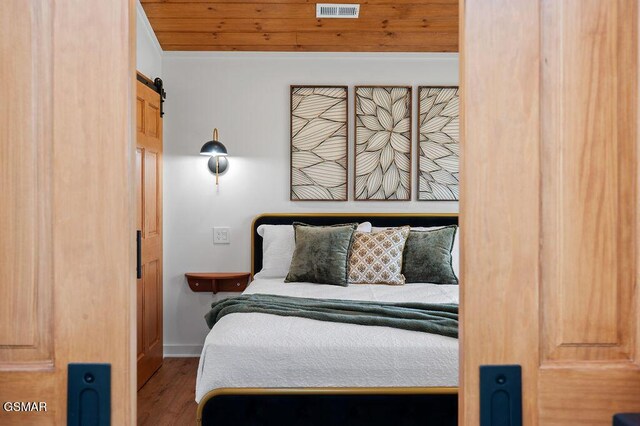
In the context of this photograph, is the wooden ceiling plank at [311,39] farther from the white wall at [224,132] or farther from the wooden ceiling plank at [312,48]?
the white wall at [224,132]

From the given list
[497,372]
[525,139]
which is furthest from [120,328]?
[525,139]

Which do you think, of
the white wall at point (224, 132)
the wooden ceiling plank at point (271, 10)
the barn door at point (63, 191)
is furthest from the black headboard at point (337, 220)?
the barn door at point (63, 191)

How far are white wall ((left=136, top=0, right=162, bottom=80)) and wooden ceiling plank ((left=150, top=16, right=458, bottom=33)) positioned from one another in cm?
10

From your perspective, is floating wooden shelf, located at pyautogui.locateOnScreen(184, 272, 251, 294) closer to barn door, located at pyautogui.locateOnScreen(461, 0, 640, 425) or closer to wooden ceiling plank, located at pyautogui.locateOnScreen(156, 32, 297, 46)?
wooden ceiling plank, located at pyautogui.locateOnScreen(156, 32, 297, 46)

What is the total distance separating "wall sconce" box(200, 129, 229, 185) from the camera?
4145 millimetres

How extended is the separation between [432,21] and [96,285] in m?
3.60

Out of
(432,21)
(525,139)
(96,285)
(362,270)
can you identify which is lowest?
(362,270)

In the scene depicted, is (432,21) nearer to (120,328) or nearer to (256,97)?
(256,97)

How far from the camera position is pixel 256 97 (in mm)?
4398

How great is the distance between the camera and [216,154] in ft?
13.7

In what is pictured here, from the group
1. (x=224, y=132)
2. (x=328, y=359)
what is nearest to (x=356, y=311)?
(x=328, y=359)

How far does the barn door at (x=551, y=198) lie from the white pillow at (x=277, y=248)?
3075 millimetres

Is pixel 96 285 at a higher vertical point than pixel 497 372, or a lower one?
higher

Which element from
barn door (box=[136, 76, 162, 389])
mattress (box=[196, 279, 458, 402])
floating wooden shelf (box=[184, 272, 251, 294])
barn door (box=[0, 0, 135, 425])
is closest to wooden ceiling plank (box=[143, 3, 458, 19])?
barn door (box=[136, 76, 162, 389])
